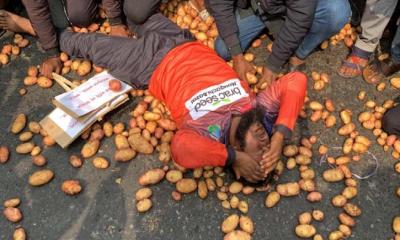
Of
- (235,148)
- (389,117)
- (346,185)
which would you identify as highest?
(235,148)

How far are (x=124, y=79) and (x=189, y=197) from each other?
0.92m

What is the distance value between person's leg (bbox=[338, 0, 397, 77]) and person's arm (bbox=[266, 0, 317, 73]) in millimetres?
408

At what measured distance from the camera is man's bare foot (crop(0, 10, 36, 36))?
10.1 feet

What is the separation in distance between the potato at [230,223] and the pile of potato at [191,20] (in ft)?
4.16

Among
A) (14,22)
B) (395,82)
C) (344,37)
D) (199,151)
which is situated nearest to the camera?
(199,151)

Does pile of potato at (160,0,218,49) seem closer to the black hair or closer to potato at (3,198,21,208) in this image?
the black hair

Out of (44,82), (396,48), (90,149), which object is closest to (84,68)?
(44,82)

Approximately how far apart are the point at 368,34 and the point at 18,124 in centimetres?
231

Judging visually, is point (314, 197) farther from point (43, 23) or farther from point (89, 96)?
point (43, 23)

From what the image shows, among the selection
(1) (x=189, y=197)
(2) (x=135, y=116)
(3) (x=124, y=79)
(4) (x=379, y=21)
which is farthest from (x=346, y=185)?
(3) (x=124, y=79)

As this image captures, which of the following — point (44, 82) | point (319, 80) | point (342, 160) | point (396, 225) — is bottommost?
point (396, 225)

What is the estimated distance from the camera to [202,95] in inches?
98.9

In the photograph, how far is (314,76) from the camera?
9.83 feet

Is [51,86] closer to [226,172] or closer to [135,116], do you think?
[135,116]
